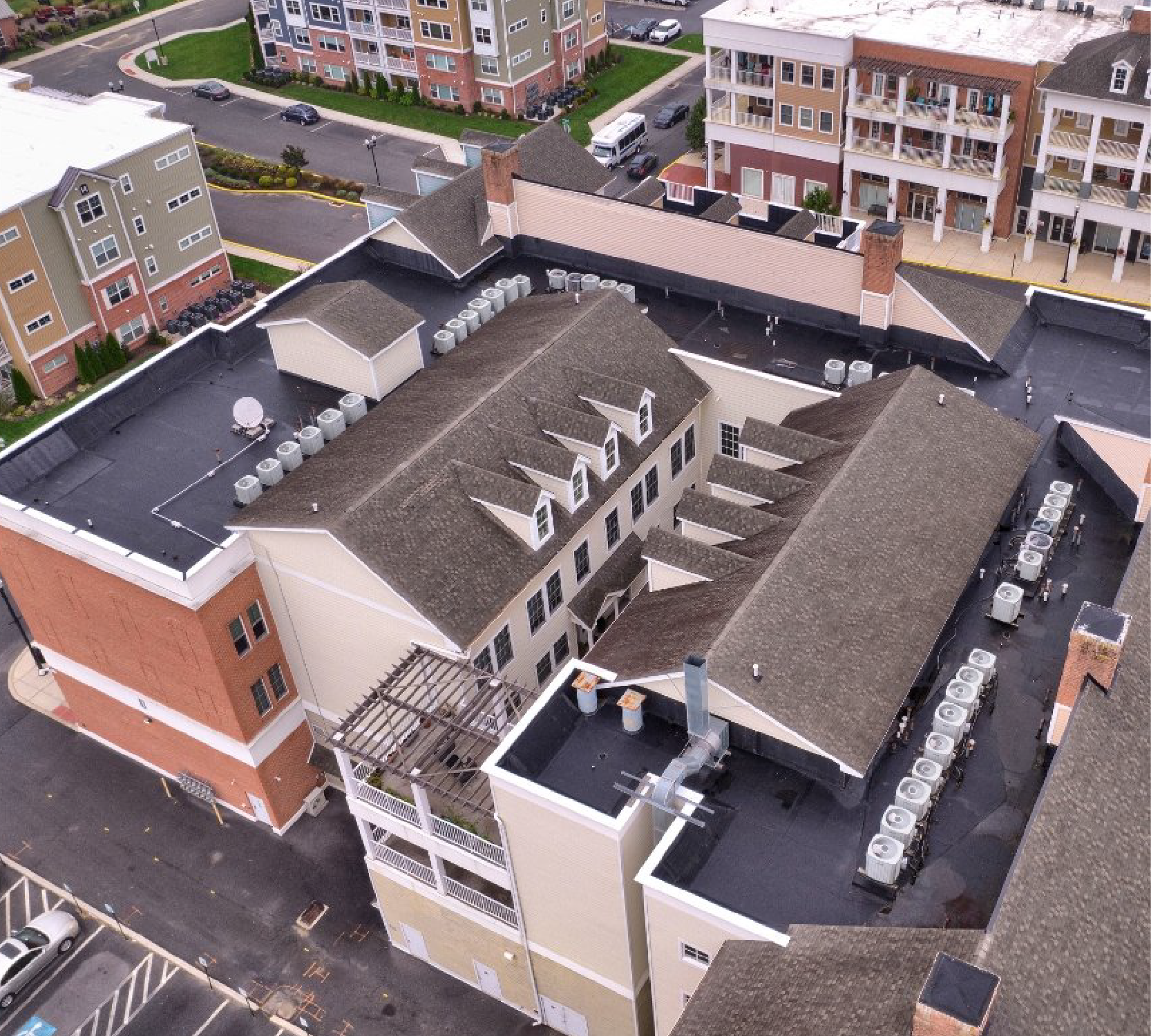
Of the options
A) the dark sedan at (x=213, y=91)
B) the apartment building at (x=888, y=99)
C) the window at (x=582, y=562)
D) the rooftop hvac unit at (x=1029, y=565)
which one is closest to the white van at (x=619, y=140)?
the apartment building at (x=888, y=99)

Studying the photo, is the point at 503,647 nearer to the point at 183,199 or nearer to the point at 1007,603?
the point at 1007,603

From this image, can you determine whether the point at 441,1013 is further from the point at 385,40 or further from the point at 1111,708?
the point at 385,40

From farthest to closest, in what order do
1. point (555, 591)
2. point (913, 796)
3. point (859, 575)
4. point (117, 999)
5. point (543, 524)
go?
1. point (555, 591)
2. point (117, 999)
3. point (543, 524)
4. point (859, 575)
5. point (913, 796)

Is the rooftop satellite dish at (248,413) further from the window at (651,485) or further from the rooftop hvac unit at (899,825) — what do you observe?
the rooftop hvac unit at (899,825)

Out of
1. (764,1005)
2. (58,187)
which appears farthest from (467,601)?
(58,187)

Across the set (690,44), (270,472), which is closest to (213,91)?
(690,44)

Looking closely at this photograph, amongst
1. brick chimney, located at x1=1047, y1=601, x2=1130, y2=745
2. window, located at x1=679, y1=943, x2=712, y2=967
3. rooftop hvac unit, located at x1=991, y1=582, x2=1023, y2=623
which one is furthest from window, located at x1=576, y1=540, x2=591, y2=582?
brick chimney, located at x1=1047, y1=601, x2=1130, y2=745
